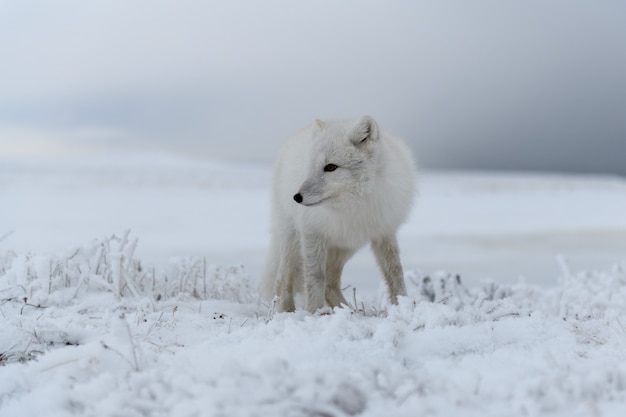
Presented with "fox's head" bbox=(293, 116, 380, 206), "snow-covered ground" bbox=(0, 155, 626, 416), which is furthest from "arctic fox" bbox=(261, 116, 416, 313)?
"snow-covered ground" bbox=(0, 155, 626, 416)

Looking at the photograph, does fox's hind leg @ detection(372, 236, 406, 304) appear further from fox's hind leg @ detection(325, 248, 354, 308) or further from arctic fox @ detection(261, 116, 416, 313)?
fox's hind leg @ detection(325, 248, 354, 308)

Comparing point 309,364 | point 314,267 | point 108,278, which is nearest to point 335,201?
point 314,267

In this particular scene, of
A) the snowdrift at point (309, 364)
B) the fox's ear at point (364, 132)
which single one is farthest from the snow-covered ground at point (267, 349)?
the fox's ear at point (364, 132)

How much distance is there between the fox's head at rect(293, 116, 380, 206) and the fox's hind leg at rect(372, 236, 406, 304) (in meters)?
0.64

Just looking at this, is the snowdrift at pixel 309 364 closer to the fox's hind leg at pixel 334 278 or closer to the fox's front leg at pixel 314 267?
the fox's front leg at pixel 314 267

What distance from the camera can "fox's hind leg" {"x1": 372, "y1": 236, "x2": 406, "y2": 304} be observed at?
17.1 feet

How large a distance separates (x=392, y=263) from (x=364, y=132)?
3.67 feet

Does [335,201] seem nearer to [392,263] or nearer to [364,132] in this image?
[364,132]

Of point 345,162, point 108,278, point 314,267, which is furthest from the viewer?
point 108,278

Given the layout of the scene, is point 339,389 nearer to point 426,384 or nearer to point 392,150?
point 426,384

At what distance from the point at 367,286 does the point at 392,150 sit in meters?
3.83

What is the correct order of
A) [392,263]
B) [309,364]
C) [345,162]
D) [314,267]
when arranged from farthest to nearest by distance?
[392,263]
[314,267]
[345,162]
[309,364]

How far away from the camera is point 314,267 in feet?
16.7

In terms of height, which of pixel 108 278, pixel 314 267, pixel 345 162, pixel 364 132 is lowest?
pixel 108 278
